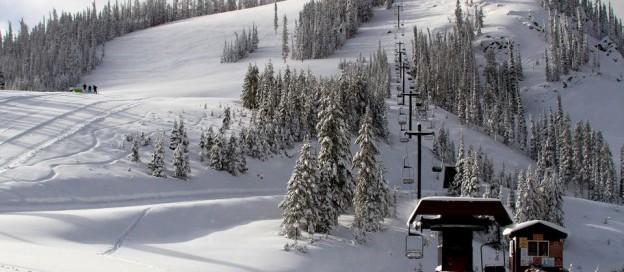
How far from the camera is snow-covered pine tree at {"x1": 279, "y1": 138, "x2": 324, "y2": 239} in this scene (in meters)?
35.5

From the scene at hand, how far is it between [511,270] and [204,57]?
555 feet

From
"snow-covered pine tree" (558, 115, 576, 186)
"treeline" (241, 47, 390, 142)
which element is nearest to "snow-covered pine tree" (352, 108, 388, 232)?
"treeline" (241, 47, 390, 142)

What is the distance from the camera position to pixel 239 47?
6860 inches

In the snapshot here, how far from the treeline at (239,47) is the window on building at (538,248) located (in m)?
161

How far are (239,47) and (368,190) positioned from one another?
458 ft

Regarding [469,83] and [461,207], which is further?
[469,83]

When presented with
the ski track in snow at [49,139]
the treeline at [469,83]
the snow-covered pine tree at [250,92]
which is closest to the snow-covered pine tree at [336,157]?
the ski track in snow at [49,139]

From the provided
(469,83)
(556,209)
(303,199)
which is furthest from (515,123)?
(303,199)

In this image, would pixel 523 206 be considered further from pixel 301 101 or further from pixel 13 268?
pixel 13 268

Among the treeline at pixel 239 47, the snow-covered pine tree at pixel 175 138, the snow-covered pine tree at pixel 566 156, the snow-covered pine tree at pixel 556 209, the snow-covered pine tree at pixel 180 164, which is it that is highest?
the treeline at pixel 239 47

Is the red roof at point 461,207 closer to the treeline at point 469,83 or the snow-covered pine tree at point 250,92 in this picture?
the snow-covered pine tree at point 250,92

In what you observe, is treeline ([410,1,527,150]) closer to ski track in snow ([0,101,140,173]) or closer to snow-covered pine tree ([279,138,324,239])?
ski track in snow ([0,101,140,173])

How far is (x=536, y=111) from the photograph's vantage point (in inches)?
6068

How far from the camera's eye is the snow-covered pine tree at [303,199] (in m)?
35.5
